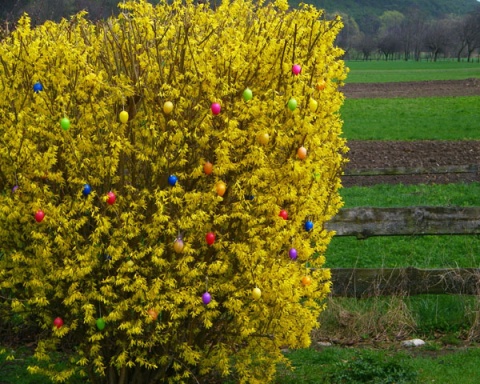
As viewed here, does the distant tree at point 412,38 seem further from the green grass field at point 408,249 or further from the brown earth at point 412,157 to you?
the green grass field at point 408,249

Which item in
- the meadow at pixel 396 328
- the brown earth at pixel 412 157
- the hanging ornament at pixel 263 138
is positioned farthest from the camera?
the brown earth at pixel 412 157

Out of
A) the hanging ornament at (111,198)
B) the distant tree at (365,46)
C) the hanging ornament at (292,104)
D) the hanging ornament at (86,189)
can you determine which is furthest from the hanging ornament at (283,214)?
the distant tree at (365,46)

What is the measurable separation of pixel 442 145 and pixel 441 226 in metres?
12.0

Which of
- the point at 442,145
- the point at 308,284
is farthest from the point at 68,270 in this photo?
the point at 442,145

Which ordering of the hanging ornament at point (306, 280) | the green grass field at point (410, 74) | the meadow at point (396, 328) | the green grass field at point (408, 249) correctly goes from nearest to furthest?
the hanging ornament at point (306, 280)
the meadow at point (396, 328)
the green grass field at point (408, 249)
the green grass field at point (410, 74)

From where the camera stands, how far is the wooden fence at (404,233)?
7.60m

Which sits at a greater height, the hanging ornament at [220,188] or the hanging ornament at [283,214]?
the hanging ornament at [220,188]

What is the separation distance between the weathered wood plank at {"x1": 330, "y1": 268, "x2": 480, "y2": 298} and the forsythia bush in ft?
8.22

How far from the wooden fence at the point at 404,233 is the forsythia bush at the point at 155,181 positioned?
A: 2.55m

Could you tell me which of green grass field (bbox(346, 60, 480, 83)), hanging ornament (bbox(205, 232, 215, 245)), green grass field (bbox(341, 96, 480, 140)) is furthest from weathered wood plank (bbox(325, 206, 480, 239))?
green grass field (bbox(346, 60, 480, 83))

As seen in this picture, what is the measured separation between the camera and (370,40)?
137750 mm

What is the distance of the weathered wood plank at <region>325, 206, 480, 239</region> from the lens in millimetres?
8023

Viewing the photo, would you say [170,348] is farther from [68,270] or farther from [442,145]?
[442,145]

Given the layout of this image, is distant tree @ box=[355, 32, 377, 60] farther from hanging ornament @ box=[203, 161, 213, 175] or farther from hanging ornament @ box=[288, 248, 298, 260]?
hanging ornament @ box=[203, 161, 213, 175]
